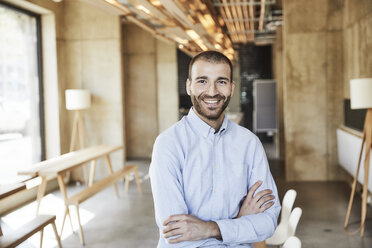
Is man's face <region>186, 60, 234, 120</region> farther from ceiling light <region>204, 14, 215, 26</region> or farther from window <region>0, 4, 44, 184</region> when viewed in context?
Result: window <region>0, 4, 44, 184</region>

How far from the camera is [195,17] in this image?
5898 mm

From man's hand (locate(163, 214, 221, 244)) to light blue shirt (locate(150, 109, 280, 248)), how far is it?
30 mm

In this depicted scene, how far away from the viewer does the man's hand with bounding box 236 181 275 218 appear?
1.71 m

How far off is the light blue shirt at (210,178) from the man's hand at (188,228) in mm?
30

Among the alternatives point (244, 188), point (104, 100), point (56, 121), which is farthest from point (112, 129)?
point (244, 188)

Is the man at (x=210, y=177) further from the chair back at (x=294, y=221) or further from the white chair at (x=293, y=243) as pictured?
the chair back at (x=294, y=221)

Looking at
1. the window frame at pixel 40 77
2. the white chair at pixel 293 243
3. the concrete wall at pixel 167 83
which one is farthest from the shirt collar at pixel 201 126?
the concrete wall at pixel 167 83

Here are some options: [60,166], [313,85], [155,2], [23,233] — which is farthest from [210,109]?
[313,85]

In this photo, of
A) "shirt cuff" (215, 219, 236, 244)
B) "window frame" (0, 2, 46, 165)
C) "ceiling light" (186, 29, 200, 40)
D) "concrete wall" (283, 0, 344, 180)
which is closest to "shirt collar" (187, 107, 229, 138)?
"shirt cuff" (215, 219, 236, 244)

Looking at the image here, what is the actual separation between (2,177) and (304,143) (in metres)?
5.84

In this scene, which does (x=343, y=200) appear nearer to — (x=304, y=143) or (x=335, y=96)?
(x=304, y=143)

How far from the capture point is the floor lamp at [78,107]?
23.2ft

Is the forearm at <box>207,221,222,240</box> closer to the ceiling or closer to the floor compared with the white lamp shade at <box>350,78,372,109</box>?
closer to the floor

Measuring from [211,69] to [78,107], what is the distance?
19.1 feet
